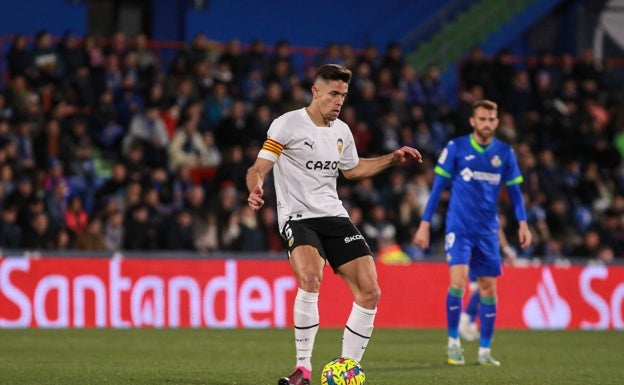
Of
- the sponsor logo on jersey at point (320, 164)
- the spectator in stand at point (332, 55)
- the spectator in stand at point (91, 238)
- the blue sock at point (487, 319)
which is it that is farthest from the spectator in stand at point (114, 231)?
the sponsor logo on jersey at point (320, 164)

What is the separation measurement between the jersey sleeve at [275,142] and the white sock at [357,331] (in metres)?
1.29

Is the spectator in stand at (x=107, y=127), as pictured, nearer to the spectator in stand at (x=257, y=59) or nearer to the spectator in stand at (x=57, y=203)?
the spectator in stand at (x=57, y=203)

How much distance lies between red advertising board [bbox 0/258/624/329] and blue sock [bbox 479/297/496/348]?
6.49 m

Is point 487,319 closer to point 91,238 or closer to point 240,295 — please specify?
point 240,295

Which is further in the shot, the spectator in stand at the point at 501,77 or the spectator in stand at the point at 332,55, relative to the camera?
the spectator in stand at the point at 501,77

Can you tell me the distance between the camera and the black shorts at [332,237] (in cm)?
934

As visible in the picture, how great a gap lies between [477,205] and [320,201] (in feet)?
12.1

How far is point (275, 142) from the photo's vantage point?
931 cm

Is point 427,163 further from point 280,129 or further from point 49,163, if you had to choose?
point 280,129

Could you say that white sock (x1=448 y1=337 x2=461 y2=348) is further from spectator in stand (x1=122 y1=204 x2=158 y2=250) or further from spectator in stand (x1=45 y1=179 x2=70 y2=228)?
spectator in stand (x1=45 y1=179 x2=70 y2=228)

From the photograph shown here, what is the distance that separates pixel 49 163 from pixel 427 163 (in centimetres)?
711

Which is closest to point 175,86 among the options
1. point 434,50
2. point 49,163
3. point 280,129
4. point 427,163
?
point 49,163

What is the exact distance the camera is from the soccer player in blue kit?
41.3 ft

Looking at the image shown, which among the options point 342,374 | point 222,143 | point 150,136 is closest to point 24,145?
point 150,136
